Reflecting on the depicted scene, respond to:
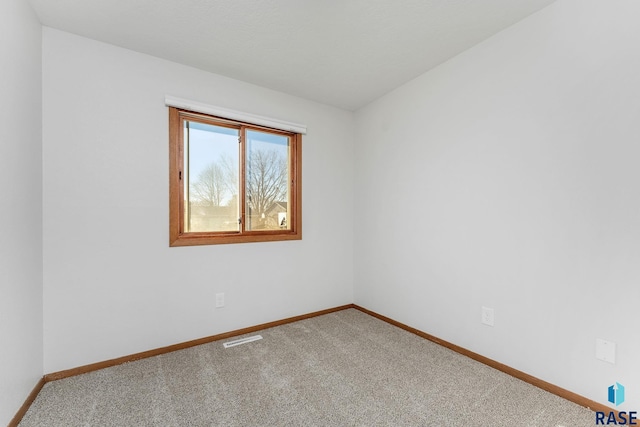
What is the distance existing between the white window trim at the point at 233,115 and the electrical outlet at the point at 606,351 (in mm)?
2769

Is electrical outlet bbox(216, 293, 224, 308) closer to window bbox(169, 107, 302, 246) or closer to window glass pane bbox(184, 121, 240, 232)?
window bbox(169, 107, 302, 246)

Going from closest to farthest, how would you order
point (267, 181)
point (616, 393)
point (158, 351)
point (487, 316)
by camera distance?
point (616, 393), point (487, 316), point (158, 351), point (267, 181)

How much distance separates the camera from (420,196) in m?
2.58

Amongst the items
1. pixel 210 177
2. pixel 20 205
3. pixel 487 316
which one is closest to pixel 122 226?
pixel 20 205

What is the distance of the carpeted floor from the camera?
58.8 inches

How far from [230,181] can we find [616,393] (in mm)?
3007

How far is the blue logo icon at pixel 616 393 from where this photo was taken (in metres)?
1.46

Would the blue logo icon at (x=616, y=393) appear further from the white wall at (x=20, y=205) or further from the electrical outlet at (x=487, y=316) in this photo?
the white wall at (x=20, y=205)

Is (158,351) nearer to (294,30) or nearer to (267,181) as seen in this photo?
(267,181)

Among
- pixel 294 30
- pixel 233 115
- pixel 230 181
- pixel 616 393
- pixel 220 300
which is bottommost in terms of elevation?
pixel 616 393

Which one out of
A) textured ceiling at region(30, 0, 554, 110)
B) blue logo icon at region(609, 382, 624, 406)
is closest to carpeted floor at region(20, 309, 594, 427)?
blue logo icon at region(609, 382, 624, 406)

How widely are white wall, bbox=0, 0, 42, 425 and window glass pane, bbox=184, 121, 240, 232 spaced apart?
0.92 meters

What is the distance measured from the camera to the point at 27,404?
158 cm

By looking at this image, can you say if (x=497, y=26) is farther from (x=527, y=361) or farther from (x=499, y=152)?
(x=527, y=361)
